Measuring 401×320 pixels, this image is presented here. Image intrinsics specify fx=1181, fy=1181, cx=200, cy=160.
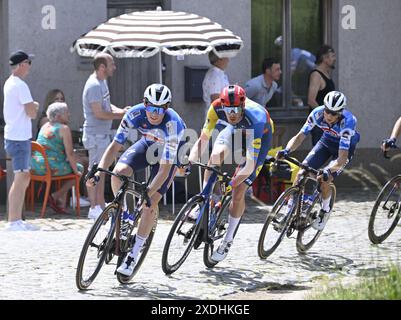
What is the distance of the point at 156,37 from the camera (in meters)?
14.8

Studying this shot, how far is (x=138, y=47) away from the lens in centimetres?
1484

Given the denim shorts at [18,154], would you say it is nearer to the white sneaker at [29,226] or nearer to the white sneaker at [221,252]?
the white sneaker at [29,226]

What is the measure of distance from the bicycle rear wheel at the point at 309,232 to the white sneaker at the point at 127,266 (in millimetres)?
2348

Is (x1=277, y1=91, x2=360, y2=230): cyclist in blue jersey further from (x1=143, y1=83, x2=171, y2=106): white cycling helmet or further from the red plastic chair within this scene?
the red plastic chair

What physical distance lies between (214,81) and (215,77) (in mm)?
66

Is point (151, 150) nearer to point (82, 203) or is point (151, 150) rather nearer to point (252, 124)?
point (252, 124)

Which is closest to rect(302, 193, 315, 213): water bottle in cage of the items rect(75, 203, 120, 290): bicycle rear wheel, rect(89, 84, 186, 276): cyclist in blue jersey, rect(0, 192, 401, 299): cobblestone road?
rect(0, 192, 401, 299): cobblestone road

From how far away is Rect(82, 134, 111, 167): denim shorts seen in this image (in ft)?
48.4

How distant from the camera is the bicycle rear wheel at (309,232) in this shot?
11.8m

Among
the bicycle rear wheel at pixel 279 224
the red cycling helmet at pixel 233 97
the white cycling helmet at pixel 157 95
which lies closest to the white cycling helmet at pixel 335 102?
the bicycle rear wheel at pixel 279 224

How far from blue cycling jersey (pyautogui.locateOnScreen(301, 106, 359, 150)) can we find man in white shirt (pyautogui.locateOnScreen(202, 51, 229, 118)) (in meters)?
3.90

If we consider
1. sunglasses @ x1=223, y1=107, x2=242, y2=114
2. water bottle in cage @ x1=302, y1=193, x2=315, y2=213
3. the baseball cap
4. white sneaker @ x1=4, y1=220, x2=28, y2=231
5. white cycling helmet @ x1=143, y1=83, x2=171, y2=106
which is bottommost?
white sneaker @ x1=4, y1=220, x2=28, y2=231

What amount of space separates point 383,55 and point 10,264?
9230 mm

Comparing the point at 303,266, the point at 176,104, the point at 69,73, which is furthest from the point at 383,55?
the point at 303,266
